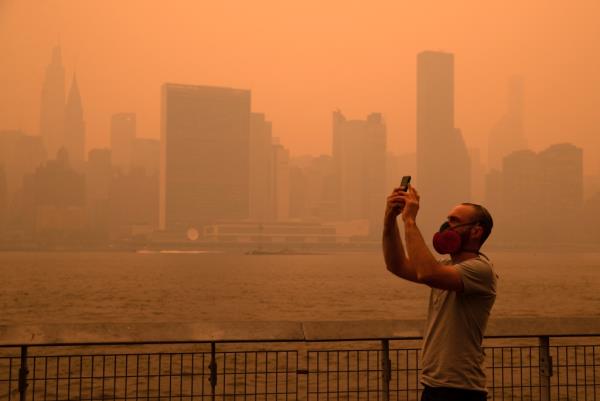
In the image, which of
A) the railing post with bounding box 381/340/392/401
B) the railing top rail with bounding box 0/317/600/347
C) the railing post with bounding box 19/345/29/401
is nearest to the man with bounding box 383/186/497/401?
the railing top rail with bounding box 0/317/600/347

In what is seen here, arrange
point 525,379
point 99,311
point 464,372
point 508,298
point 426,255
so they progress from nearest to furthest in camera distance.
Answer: point 426,255 → point 464,372 → point 525,379 → point 99,311 → point 508,298

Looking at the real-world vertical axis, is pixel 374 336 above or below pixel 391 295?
above

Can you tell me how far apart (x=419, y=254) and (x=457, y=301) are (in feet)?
1.16

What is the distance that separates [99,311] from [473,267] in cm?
4502

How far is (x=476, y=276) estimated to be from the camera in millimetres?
3051

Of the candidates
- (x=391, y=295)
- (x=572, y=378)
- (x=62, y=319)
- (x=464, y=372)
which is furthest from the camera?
(x=391, y=295)

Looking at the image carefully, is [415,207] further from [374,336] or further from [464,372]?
[374,336]

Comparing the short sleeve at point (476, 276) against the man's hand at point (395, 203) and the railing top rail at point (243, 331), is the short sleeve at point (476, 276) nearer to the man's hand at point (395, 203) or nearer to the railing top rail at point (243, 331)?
the man's hand at point (395, 203)

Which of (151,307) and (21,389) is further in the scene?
(151,307)

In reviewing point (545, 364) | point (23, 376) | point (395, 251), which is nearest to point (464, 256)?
→ point (395, 251)

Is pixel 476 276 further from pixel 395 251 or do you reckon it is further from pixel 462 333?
pixel 395 251

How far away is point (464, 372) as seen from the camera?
3098mm

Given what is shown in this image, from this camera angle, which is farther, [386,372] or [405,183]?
[386,372]

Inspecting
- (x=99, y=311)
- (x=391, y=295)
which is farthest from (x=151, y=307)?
(x=391, y=295)
